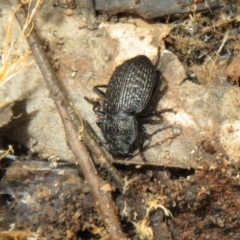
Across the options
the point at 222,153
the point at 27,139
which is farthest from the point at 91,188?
the point at 222,153

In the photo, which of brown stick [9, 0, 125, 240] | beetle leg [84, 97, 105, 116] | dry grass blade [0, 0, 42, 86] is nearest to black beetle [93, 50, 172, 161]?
beetle leg [84, 97, 105, 116]

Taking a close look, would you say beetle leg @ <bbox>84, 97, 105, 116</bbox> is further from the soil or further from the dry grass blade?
the dry grass blade

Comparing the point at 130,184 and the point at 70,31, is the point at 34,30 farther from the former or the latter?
the point at 130,184

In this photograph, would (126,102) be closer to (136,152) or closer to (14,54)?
(136,152)

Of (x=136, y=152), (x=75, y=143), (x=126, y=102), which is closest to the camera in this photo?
(x=75, y=143)

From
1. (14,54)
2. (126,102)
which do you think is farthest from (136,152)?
(14,54)
